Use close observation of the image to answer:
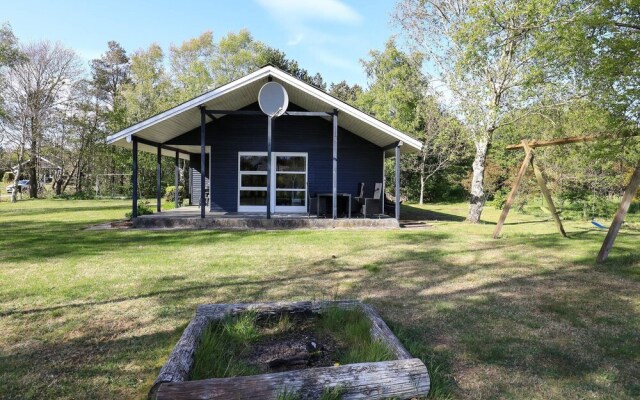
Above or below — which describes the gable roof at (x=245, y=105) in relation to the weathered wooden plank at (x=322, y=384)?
above

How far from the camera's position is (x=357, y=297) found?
4789mm

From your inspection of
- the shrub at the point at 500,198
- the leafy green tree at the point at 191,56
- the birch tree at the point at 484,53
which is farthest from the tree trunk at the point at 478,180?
the leafy green tree at the point at 191,56

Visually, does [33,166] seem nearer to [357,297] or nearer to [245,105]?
[245,105]

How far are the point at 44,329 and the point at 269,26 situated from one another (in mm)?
19391

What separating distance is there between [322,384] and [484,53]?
11.3m

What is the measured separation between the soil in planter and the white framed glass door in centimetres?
1061

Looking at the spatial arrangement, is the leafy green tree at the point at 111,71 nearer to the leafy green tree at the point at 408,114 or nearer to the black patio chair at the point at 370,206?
the leafy green tree at the point at 408,114

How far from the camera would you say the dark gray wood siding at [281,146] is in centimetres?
1401

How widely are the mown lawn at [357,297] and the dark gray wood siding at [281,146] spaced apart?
5.07 m

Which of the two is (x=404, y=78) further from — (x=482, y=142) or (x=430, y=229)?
(x=430, y=229)

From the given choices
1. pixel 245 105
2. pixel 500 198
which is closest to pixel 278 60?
pixel 500 198

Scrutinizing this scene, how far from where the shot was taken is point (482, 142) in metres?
13.1

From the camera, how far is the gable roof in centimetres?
1089

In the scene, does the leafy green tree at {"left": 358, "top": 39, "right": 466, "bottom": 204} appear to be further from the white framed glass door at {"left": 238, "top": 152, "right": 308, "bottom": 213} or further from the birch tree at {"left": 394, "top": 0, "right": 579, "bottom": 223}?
the white framed glass door at {"left": 238, "top": 152, "right": 308, "bottom": 213}
